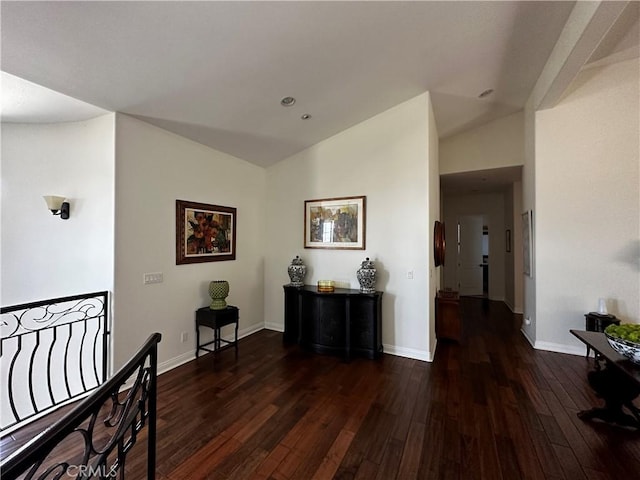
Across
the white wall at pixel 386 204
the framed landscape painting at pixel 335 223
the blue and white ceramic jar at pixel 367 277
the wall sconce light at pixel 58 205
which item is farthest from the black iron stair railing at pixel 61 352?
the blue and white ceramic jar at pixel 367 277

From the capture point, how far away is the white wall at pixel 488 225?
23.5 ft

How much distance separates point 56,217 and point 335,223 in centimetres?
323

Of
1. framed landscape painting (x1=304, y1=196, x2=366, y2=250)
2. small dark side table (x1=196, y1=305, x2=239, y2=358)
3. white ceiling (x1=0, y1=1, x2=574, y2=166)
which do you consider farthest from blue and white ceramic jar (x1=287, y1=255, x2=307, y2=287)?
white ceiling (x1=0, y1=1, x2=574, y2=166)

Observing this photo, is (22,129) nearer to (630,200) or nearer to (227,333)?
(227,333)

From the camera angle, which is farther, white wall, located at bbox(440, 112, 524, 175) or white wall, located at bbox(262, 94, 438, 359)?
white wall, located at bbox(440, 112, 524, 175)

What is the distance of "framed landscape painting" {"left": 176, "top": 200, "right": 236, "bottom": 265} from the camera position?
3473 mm

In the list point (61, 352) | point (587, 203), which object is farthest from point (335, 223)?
point (61, 352)

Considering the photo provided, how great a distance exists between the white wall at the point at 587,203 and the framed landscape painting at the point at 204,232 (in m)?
4.35

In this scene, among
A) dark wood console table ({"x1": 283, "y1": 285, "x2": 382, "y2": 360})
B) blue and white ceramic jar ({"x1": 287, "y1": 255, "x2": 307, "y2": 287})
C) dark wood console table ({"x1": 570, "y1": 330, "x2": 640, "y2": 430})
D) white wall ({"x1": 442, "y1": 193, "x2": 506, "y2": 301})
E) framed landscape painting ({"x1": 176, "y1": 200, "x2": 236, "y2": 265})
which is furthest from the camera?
white wall ({"x1": 442, "y1": 193, "x2": 506, "y2": 301})

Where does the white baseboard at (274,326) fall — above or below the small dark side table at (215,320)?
below

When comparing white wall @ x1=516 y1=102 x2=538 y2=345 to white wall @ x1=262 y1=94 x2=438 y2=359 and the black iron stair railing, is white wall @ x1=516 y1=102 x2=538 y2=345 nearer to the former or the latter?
white wall @ x1=262 y1=94 x2=438 y2=359

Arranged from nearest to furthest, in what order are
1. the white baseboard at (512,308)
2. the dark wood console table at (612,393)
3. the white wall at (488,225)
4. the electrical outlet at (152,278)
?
the dark wood console table at (612,393), the electrical outlet at (152,278), the white baseboard at (512,308), the white wall at (488,225)

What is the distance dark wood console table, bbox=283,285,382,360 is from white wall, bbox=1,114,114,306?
229 cm

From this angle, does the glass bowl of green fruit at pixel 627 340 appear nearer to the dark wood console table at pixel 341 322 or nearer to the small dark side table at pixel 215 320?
the dark wood console table at pixel 341 322
